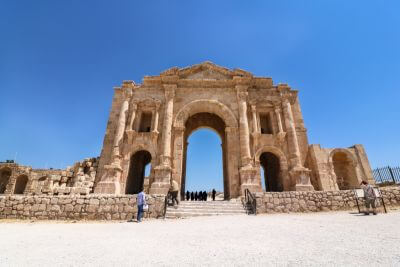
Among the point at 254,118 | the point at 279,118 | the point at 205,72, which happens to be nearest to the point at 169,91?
the point at 205,72

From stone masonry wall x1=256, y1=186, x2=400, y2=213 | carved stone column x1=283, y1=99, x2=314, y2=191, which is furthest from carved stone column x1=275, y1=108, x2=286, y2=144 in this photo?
stone masonry wall x1=256, y1=186, x2=400, y2=213

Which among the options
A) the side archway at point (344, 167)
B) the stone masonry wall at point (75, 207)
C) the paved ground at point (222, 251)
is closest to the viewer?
the paved ground at point (222, 251)

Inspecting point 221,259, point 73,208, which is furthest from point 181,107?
point 221,259

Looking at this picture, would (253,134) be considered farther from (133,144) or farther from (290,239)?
(290,239)

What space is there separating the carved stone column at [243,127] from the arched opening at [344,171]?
26.4ft

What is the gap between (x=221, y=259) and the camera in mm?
3250

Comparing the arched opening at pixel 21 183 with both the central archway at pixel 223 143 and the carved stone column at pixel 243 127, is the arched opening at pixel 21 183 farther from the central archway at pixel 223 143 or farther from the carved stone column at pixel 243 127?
the carved stone column at pixel 243 127

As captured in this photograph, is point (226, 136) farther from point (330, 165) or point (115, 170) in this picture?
point (115, 170)

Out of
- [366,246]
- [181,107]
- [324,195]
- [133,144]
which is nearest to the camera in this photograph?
[366,246]

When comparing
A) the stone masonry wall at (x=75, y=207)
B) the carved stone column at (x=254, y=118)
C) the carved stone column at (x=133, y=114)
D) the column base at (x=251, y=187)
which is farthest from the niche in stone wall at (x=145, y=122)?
the column base at (x=251, y=187)

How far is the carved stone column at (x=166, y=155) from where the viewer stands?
573 inches

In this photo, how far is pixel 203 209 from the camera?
11.1m

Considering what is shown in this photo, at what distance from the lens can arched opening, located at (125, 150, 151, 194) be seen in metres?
16.9

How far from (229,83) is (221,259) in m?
17.2
